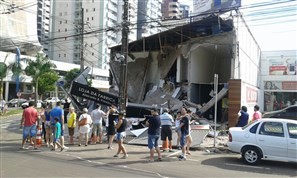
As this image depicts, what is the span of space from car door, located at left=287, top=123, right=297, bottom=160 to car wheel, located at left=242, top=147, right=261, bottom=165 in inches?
35.9

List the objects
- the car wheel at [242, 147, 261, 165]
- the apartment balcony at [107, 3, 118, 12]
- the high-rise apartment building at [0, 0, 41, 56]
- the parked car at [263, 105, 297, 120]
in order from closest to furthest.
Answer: the car wheel at [242, 147, 261, 165], the parked car at [263, 105, 297, 120], the high-rise apartment building at [0, 0, 41, 56], the apartment balcony at [107, 3, 118, 12]

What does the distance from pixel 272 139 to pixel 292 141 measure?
560mm

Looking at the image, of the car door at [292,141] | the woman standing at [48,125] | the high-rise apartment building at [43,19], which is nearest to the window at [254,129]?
the car door at [292,141]

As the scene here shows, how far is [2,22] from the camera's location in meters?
63.8

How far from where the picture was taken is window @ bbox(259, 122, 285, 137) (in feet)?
33.8

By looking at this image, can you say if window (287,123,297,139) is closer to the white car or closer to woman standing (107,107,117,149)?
the white car

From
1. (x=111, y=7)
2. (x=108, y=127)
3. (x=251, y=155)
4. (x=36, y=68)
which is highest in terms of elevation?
(x=111, y=7)

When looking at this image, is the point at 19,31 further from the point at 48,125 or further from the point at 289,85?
the point at 48,125

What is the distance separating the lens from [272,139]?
1029 centimetres

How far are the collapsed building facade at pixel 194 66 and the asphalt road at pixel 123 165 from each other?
28.0 feet

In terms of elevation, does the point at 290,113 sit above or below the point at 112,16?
below

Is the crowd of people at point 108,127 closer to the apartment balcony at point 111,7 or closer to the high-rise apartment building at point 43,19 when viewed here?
the apartment balcony at point 111,7

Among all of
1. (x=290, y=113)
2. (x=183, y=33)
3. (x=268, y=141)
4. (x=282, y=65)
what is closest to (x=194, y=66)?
(x=183, y=33)

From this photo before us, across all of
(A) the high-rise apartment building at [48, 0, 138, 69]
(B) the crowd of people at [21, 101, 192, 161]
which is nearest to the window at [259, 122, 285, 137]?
(B) the crowd of people at [21, 101, 192, 161]
